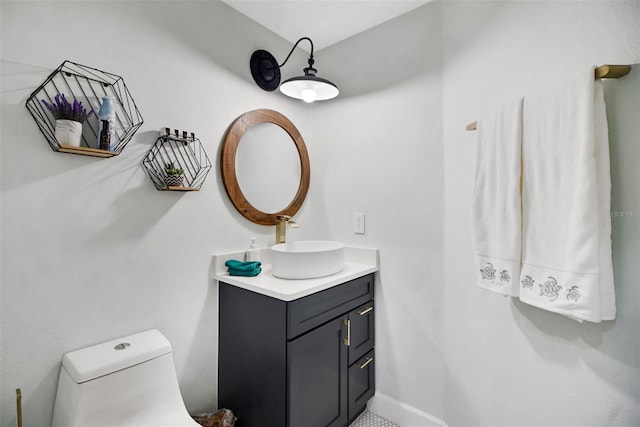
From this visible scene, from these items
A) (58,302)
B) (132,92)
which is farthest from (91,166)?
(58,302)

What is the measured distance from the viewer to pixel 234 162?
1667 millimetres

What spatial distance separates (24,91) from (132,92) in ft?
1.15

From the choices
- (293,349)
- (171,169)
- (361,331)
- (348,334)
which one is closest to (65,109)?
(171,169)

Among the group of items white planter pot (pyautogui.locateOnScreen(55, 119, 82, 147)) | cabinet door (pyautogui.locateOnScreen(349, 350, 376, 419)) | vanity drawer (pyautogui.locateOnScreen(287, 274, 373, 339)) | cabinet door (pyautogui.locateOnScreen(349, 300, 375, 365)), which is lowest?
cabinet door (pyautogui.locateOnScreen(349, 350, 376, 419))

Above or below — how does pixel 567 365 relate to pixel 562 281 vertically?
below

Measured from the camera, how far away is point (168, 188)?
1.33 m

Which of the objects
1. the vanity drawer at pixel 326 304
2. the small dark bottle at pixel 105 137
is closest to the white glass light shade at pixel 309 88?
the small dark bottle at pixel 105 137

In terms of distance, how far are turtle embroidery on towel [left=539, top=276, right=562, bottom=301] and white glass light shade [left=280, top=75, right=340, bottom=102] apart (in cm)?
130

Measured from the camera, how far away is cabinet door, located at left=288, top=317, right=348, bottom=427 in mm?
1303

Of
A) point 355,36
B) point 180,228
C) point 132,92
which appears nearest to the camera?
point 132,92

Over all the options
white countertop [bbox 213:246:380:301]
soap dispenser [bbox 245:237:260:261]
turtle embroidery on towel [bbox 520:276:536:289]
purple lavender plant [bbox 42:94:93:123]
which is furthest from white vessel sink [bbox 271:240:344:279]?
purple lavender plant [bbox 42:94:93:123]

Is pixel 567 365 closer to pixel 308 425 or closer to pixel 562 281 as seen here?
pixel 562 281

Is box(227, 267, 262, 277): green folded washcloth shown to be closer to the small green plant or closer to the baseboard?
the small green plant

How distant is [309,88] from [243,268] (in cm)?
103
